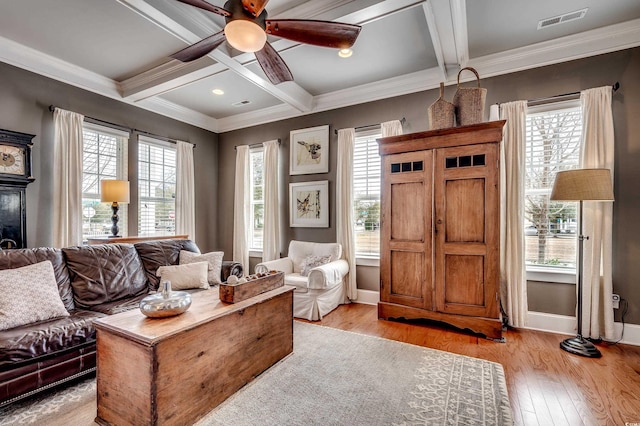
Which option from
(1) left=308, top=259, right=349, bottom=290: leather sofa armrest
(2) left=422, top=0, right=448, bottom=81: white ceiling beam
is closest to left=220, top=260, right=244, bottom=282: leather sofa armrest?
(1) left=308, top=259, right=349, bottom=290: leather sofa armrest

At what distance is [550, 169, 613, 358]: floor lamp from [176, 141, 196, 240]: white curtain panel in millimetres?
4720

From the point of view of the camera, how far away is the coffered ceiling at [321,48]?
97.7 inches

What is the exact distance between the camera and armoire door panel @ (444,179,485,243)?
3.00 meters

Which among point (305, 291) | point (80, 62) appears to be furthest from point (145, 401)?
point (80, 62)

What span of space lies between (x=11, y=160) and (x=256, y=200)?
295cm

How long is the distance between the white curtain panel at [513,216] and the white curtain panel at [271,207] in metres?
3.04

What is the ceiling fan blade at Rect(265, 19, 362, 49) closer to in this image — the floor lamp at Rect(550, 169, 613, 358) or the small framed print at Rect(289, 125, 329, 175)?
the floor lamp at Rect(550, 169, 613, 358)

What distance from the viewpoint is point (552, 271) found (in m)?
3.13

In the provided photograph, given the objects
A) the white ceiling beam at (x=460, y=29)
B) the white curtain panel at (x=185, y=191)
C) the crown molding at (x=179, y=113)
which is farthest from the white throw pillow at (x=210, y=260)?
the white ceiling beam at (x=460, y=29)

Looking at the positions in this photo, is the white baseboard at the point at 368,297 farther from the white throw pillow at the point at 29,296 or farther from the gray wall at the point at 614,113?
the white throw pillow at the point at 29,296

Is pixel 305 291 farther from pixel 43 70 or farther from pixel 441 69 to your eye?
pixel 43 70

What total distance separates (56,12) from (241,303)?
2.93 m

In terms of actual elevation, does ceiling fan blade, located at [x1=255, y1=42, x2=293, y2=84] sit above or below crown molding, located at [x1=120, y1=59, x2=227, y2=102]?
below

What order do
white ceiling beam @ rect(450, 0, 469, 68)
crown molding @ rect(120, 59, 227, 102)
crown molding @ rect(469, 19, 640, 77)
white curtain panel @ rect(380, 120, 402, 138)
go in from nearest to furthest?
white ceiling beam @ rect(450, 0, 469, 68) < crown molding @ rect(469, 19, 640, 77) < crown molding @ rect(120, 59, 227, 102) < white curtain panel @ rect(380, 120, 402, 138)
